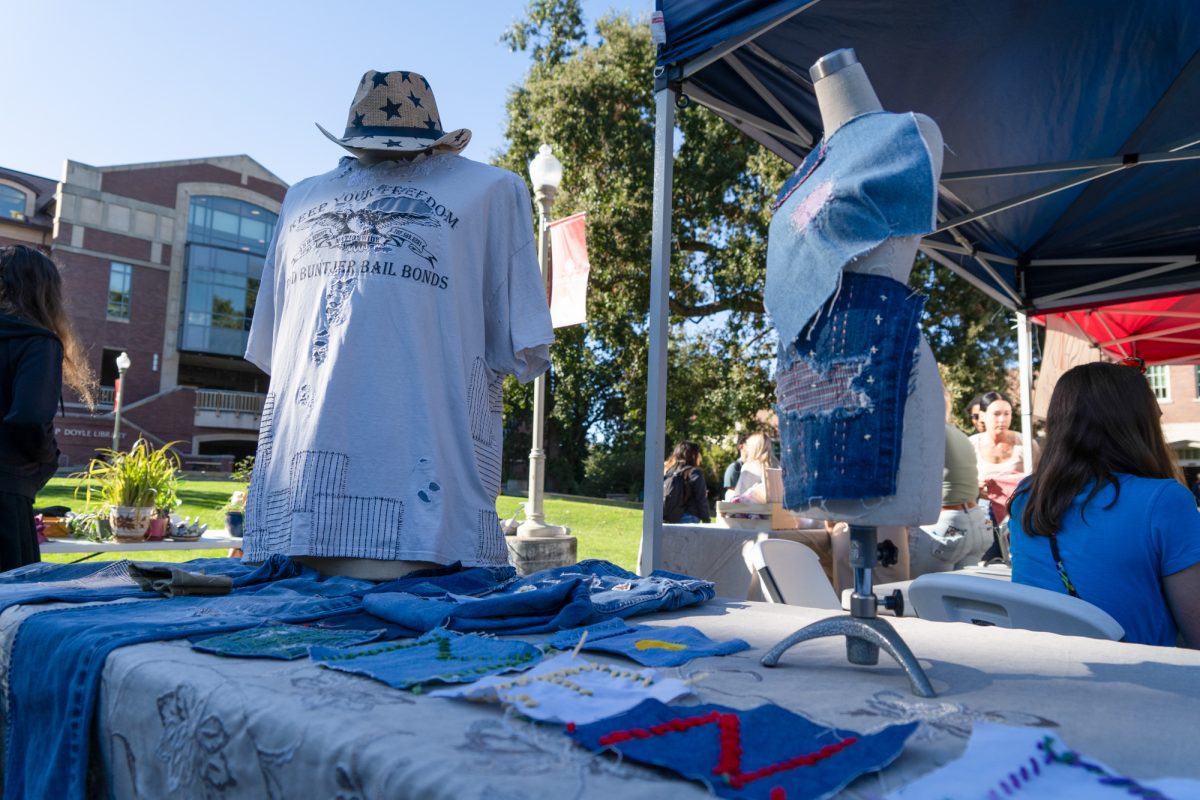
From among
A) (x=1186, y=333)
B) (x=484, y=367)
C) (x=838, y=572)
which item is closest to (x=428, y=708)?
(x=484, y=367)

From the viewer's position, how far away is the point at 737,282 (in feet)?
49.8

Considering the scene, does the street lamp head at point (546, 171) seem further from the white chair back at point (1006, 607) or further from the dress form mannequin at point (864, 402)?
the dress form mannequin at point (864, 402)

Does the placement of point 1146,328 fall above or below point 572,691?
above

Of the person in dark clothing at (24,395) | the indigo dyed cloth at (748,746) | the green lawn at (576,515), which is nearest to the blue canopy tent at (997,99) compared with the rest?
the person in dark clothing at (24,395)

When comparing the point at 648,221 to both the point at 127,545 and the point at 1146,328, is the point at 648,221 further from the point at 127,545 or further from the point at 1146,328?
the point at 127,545

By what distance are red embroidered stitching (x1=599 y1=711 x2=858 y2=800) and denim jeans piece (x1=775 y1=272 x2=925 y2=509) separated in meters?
0.51

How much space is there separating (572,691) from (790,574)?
6.83 feet

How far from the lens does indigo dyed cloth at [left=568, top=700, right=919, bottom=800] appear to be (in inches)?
30.9

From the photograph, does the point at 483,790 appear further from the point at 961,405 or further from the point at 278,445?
the point at 961,405

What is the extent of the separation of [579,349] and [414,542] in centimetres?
1594

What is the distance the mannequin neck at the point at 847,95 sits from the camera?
149 cm

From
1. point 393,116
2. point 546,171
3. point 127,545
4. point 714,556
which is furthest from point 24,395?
point 546,171

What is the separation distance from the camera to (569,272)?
20.4ft

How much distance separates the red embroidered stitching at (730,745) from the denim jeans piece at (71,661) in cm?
93
